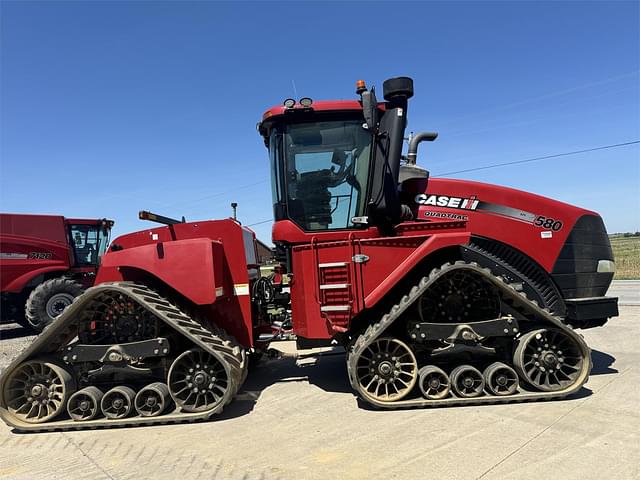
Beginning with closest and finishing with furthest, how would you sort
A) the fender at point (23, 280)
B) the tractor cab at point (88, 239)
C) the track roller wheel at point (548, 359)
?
the track roller wheel at point (548, 359) → the fender at point (23, 280) → the tractor cab at point (88, 239)

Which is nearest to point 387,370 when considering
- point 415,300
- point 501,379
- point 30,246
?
point 415,300

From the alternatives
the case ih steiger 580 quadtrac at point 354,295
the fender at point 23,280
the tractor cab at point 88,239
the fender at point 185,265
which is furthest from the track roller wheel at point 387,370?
the tractor cab at point 88,239

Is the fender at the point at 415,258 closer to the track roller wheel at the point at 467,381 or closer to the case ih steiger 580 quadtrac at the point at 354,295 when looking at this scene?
the case ih steiger 580 quadtrac at the point at 354,295

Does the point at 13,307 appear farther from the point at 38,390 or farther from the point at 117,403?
the point at 117,403

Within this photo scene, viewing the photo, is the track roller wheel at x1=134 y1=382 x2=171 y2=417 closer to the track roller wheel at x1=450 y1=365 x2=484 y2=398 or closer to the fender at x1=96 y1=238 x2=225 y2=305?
the fender at x1=96 y1=238 x2=225 y2=305

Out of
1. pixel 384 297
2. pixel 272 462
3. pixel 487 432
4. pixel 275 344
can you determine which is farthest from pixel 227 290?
pixel 275 344

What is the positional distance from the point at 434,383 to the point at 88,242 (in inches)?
472

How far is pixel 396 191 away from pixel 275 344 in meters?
4.49

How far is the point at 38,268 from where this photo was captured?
1163 centimetres

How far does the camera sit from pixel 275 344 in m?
8.16

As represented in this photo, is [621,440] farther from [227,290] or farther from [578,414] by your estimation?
[227,290]

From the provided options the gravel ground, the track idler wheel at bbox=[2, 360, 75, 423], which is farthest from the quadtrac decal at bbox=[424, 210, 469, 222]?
the track idler wheel at bbox=[2, 360, 75, 423]

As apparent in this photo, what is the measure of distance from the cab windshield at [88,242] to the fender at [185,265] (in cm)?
938

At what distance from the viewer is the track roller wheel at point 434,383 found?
14.3ft
